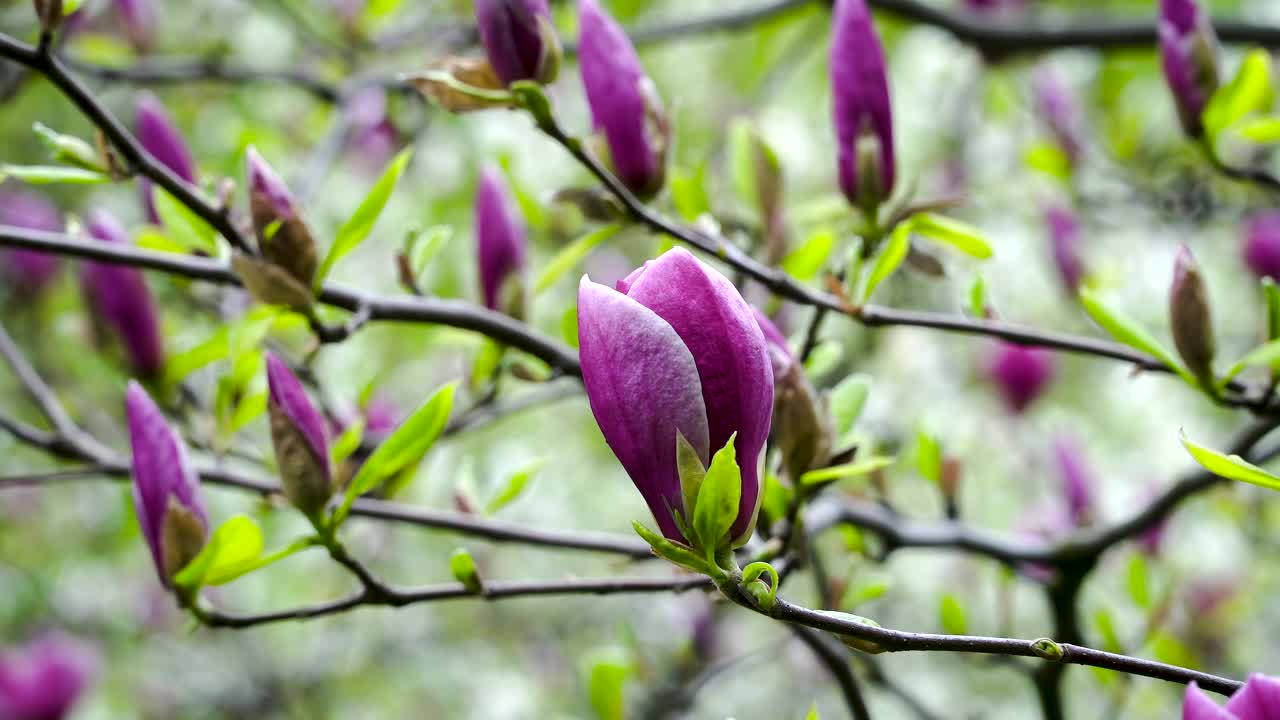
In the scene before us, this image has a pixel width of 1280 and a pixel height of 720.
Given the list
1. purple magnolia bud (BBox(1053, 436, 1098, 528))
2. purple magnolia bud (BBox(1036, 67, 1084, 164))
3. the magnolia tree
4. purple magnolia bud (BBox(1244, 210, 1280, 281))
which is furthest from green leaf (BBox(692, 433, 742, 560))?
purple magnolia bud (BBox(1036, 67, 1084, 164))

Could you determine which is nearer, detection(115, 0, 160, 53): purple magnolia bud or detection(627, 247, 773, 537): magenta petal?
detection(627, 247, 773, 537): magenta petal

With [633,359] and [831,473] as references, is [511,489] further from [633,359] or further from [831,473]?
[633,359]

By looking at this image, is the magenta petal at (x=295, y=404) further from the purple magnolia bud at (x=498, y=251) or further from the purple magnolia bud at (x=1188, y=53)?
the purple magnolia bud at (x=1188, y=53)

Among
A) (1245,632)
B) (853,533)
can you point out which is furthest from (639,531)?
(1245,632)

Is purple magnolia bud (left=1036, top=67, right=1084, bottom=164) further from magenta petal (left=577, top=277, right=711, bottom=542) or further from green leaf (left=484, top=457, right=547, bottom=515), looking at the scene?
magenta petal (left=577, top=277, right=711, bottom=542)

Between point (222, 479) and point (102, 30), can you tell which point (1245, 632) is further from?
point (102, 30)

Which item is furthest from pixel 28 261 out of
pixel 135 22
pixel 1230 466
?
pixel 1230 466
